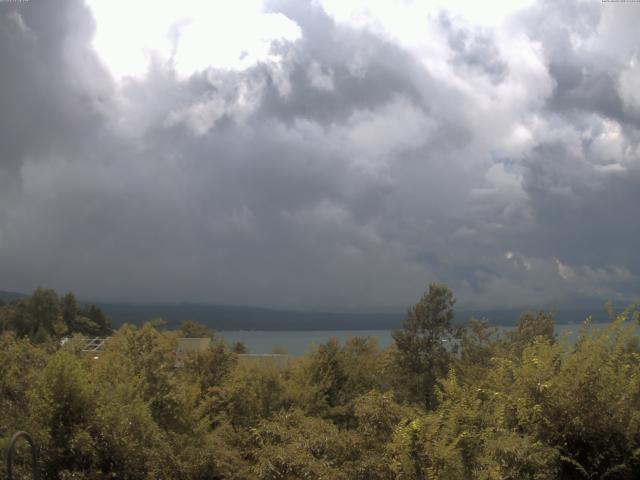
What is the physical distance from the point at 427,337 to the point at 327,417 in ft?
21.2

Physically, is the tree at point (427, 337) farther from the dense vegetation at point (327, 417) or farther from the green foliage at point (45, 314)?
the green foliage at point (45, 314)

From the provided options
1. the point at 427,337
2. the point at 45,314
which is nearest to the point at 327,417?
the point at 427,337

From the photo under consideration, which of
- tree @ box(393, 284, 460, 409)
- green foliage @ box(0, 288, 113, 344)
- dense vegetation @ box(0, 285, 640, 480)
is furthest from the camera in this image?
green foliage @ box(0, 288, 113, 344)

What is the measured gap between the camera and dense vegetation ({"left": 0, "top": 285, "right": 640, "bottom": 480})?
38.7ft

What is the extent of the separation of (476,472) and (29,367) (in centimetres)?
1529

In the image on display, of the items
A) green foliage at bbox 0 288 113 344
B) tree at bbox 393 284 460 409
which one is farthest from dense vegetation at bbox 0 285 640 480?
green foliage at bbox 0 288 113 344

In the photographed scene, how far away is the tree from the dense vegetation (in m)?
1.79

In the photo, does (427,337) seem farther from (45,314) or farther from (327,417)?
(45,314)

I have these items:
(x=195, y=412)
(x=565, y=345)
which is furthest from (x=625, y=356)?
(x=195, y=412)

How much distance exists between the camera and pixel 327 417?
30969mm

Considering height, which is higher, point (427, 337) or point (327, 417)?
point (427, 337)

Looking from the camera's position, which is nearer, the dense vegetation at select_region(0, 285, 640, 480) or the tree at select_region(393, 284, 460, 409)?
the dense vegetation at select_region(0, 285, 640, 480)

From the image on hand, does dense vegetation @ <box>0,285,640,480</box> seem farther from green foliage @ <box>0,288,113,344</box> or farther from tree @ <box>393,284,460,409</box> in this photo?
green foliage @ <box>0,288,113,344</box>

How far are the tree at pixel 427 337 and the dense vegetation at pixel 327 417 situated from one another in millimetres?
1792
